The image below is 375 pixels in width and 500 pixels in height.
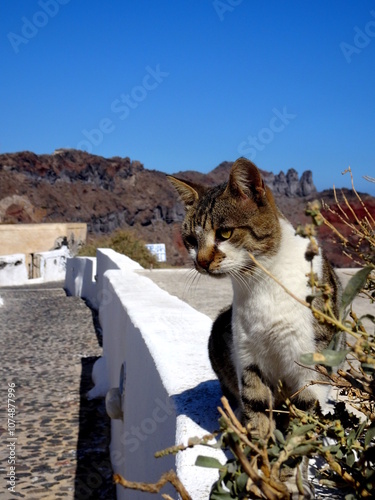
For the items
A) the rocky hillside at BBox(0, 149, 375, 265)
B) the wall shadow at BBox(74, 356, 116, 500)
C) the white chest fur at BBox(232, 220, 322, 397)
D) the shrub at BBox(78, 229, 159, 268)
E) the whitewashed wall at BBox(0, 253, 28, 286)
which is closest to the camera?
the white chest fur at BBox(232, 220, 322, 397)

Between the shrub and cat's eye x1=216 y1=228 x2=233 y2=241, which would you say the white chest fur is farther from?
the shrub

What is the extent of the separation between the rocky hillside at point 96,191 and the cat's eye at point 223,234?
46998mm

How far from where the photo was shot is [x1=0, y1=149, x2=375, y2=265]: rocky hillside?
52.8 metres

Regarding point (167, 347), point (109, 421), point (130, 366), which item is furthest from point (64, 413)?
point (167, 347)

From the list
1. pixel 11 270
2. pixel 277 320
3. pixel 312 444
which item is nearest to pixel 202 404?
pixel 277 320

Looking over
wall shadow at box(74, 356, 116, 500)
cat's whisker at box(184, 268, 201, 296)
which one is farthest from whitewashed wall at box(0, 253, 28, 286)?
wall shadow at box(74, 356, 116, 500)

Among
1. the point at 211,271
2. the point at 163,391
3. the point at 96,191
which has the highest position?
the point at 96,191

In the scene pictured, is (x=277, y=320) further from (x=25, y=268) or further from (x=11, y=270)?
(x=25, y=268)

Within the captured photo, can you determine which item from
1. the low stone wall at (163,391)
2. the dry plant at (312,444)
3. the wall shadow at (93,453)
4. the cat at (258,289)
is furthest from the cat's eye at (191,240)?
the wall shadow at (93,453)

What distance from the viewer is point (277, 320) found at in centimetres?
168

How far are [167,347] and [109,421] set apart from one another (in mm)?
3477

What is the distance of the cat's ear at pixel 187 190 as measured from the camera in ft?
7.09

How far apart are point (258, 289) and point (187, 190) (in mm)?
584

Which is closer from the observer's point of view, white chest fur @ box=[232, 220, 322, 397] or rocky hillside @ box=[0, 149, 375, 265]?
white chest fur @ box=[232, 220, 322, 397]
